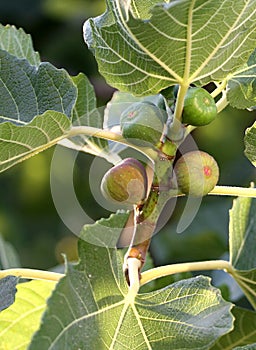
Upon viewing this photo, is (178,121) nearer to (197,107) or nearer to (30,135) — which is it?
(197,107)

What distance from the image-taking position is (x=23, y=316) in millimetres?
1092

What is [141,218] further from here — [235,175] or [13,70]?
[235,175]

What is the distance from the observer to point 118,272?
0.91 metres

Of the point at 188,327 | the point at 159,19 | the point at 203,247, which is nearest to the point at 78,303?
the point at 188,327

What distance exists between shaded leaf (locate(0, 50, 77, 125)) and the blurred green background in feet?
4.10

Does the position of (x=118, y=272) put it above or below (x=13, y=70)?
below

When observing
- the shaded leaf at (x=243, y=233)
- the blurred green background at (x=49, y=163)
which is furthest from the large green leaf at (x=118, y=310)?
the blurred green background at (x=49, y=163)

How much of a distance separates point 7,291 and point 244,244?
44 cm

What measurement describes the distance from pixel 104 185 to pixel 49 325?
0.26m

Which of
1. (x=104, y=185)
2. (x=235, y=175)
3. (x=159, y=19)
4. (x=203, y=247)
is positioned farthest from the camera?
(x=235, y=175)

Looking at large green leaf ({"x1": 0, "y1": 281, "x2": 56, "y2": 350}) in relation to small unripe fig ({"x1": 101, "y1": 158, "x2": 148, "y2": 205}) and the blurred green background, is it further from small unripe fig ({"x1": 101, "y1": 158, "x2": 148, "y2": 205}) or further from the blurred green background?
the blurred green background

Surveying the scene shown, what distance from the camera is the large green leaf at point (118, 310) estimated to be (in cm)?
81

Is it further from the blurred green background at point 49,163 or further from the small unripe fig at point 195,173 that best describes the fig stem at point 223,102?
the blurred green background at point 49,163

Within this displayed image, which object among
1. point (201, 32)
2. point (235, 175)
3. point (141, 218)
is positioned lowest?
point (235, 175)
